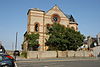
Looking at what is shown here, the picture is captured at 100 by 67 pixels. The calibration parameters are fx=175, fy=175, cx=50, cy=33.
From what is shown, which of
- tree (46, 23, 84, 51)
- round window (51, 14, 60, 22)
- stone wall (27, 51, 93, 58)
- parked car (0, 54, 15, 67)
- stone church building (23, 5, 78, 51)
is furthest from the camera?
round window (51, 14, 60, 22)

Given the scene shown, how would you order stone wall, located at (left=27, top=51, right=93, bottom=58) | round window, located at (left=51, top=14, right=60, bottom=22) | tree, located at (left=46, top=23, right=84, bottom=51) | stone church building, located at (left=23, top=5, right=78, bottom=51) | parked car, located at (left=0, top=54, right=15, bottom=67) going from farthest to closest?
round window, located at (left=51, top=14, right=60, bottom=22)
stone church building, located at (left=23, top=5, right=78, bottom=51)
tree, located at (left=46, top=23, right=84, bottom=51)
stone wall, located at (left=27, top=51, right=93, bottom=58)
parked car, located at (left=0, top=54, right=15, bottom=67)

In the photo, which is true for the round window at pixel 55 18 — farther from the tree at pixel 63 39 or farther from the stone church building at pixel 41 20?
the tree at pixel 63 39

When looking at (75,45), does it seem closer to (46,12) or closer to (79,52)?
(79,52)

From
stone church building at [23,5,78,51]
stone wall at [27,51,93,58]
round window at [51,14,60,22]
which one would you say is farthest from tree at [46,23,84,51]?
round window at [51,14,60,22]

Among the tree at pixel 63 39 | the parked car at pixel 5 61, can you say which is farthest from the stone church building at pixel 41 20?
the parked car at pixel 5 61

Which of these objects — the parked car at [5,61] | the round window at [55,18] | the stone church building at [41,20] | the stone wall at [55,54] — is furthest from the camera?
the round window at [55,18]

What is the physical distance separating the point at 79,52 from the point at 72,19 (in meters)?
19.9

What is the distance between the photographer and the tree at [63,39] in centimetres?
4483

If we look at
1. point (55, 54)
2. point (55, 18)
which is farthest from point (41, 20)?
point (55, 54)

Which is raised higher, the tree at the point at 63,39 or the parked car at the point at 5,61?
the tree at the point at 63,39

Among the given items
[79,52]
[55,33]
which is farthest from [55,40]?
[79,52]

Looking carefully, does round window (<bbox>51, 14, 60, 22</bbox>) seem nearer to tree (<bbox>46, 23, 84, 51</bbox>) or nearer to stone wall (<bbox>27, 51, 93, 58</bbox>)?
tree (<bbox>46, 23, 84, 51</bbox>)

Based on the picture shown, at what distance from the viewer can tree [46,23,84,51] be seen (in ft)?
147

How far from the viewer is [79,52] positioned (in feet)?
163
